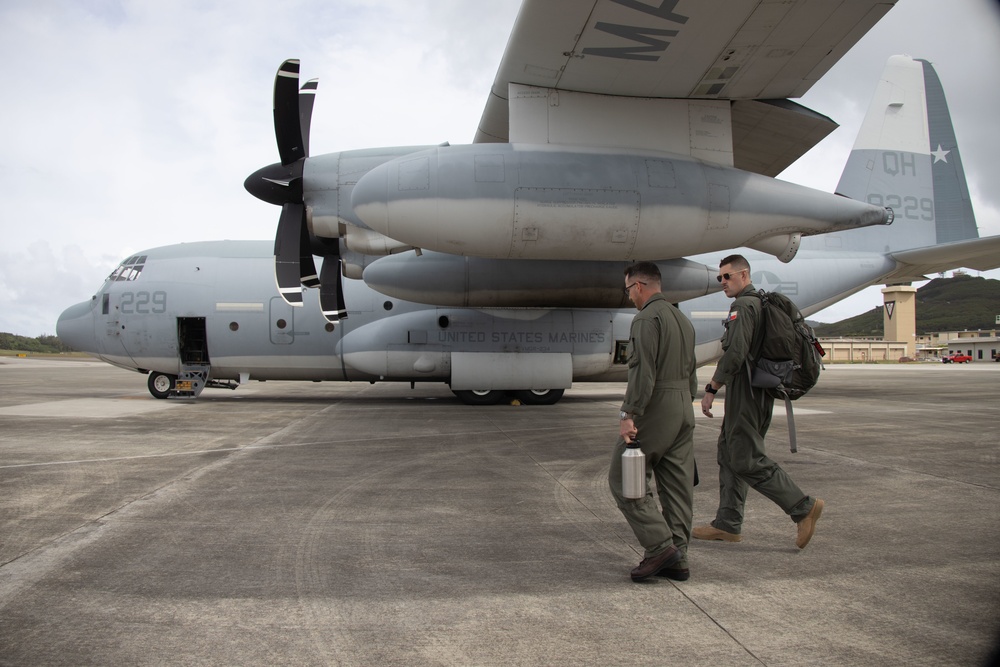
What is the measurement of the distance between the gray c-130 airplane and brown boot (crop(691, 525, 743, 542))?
4.26m

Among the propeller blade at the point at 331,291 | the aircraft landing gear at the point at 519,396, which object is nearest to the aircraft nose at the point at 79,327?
the propeller blade at the point at 331,291

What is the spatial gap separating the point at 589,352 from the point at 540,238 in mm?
6439

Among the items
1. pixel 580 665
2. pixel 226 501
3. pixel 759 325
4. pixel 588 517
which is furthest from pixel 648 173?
pixel 580 665

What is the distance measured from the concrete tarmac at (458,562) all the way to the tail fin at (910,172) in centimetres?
929

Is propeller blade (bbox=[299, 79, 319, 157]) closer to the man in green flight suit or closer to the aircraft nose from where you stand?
the man in green flight suit

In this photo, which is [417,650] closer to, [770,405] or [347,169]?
[770,405]

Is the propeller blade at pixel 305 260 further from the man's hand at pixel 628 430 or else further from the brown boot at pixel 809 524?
the brown boot at pixel 809 524

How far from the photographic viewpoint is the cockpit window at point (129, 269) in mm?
14781

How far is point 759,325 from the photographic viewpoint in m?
4.18

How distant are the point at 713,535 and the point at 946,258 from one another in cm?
1330

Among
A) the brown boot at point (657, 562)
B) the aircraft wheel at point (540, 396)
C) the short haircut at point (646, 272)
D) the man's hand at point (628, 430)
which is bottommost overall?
the aircraft wheel at point (540, 396)

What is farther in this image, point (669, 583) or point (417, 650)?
point (669, 583)

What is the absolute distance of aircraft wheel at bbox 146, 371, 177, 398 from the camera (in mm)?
15070

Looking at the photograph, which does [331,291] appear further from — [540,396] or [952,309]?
[952,309]
